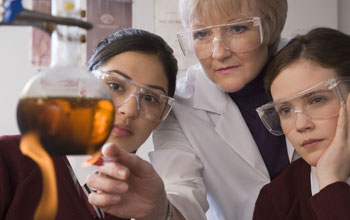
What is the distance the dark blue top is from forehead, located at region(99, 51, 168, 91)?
0.39 metres

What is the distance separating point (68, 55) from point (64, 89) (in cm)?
5

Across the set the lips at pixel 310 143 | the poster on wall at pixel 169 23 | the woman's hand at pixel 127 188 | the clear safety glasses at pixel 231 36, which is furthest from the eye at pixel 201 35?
the poster on wall at pixel 169 23

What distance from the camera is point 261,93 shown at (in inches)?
62.2

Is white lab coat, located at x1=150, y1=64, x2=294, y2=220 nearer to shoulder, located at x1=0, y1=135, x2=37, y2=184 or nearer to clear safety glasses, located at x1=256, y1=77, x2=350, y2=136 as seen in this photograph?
clear safety glasses, located at x1=256, y1=77, x2=350, y2=136

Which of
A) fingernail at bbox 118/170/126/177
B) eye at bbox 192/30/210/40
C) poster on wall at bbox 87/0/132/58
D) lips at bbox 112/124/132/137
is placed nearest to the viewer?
fingernail at bbox 118/170/126/177

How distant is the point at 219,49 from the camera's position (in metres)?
1.37

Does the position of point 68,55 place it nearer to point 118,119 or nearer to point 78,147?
point 78,147

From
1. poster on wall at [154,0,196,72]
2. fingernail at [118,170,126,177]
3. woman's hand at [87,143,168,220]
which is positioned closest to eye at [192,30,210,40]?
woman's hand at [87,143,168,220]

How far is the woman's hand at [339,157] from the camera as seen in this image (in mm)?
1218

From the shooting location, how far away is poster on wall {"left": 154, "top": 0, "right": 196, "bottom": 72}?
2924mm

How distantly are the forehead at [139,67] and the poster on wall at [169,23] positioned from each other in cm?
161

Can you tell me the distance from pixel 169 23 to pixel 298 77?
1.79 meters

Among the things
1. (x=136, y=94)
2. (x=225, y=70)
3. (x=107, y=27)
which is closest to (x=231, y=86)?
(x=225, y=70)

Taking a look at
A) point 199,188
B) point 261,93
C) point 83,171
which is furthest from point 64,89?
point 261,93
